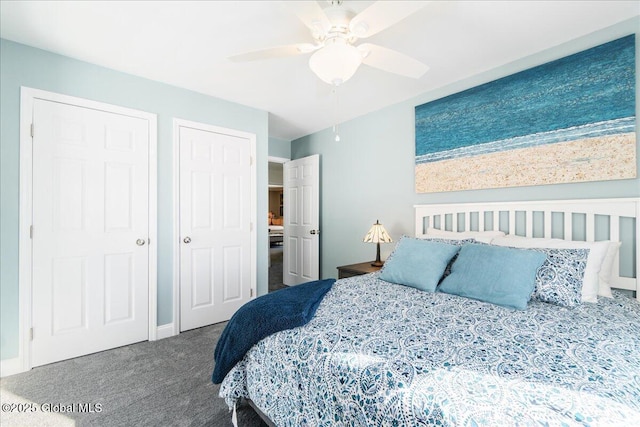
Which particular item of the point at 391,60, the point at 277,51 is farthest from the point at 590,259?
the point at 277,51

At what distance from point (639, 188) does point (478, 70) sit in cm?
149

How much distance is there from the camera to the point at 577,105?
2.09 metres

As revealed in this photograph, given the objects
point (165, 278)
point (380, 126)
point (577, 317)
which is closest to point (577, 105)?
point (577, 317)

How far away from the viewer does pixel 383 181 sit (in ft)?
11.5

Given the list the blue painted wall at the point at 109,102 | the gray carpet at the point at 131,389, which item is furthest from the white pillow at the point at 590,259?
the blue painted wall at the point at 109,102

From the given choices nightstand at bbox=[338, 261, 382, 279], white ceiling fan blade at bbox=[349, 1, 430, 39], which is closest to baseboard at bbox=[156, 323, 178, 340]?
nightstand at bbox=[338, 261, 382, 279]

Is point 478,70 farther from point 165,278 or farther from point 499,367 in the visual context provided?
point 165,278

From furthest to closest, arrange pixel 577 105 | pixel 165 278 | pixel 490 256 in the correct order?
1. pixel 165 278
2. pixel 577 105
3. pixel 490 256

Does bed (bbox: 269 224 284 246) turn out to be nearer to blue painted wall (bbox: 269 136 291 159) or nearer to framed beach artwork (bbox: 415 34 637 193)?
blue painted wall (bbox: 269 136 291 159)

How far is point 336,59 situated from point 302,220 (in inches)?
124

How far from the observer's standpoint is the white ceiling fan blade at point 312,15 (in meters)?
1.37

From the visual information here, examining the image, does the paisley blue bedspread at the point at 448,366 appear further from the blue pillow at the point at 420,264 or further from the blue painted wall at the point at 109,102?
the blue painted wall at the point at 109,102

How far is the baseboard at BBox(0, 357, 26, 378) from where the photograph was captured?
2110mm

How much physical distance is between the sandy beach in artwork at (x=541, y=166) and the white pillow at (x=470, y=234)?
16.7 inches
